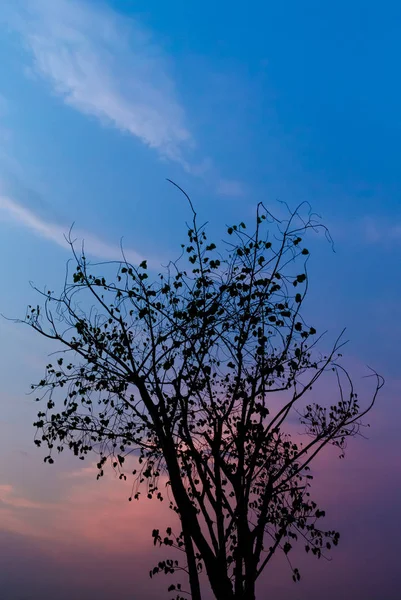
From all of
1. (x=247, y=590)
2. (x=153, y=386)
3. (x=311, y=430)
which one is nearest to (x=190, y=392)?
(x=153, y=386)

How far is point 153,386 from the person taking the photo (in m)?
15.1

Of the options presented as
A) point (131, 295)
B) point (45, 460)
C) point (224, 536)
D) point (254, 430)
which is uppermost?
point (131, 295)

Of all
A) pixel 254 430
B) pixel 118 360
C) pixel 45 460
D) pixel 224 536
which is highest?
pixel 118 360

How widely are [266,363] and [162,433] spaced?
2.85 m

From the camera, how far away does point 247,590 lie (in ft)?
45.3

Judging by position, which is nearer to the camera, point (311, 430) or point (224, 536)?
point (224, 536)

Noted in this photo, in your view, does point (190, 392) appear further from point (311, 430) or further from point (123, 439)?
point (311, 430)

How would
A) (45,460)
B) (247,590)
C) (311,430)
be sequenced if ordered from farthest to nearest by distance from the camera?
(311,430)
(45,460)
(247,590)

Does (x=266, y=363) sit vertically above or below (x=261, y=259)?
below

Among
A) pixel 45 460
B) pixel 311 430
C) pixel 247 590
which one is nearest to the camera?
pixel 247 590

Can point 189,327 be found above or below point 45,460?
above

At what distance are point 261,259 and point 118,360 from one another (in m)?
4.02

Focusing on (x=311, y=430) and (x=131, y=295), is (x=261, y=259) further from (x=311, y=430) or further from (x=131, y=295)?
(x=311, y=430)

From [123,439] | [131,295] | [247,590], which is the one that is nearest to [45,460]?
[123,439]
